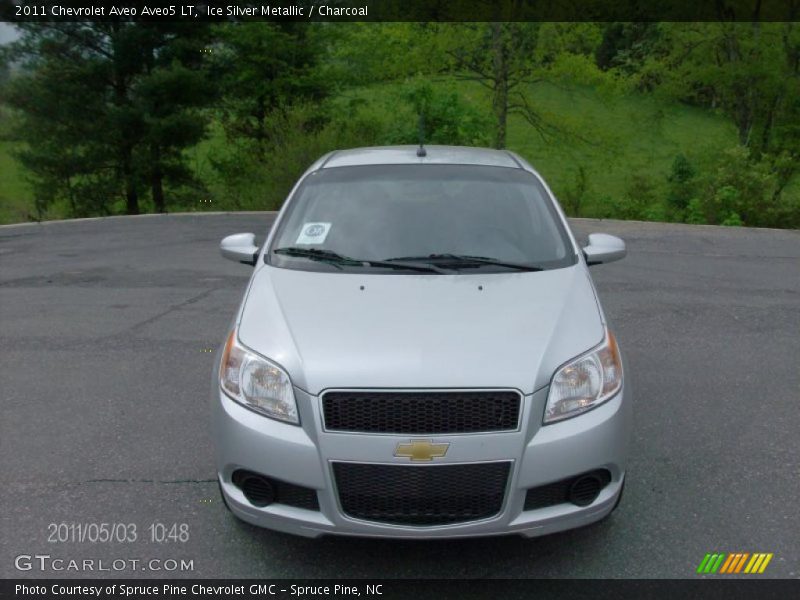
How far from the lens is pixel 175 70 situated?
21.1 metres

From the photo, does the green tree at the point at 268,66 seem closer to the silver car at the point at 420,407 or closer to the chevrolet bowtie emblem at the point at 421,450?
the silver car at the point at 420,407

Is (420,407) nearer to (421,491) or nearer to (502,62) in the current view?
(421,491)

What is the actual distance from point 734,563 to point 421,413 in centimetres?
161

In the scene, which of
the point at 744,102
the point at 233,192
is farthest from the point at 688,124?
the point at 233,192

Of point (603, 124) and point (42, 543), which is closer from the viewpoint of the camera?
point (42, 543)

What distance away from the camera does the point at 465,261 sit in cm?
394

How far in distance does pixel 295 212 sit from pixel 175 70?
18.6 m

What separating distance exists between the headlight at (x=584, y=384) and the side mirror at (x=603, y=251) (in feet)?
4.10

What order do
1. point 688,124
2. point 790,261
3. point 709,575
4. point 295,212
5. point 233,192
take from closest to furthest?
1. point 709,575
2. point 295,212
3. point 790,261
4. point 233,192
5. point 688,124

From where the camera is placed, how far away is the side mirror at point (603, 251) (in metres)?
4.45

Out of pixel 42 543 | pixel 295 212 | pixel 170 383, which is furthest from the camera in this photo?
pixel 170 383

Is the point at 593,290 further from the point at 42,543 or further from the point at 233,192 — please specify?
the point at 233,192

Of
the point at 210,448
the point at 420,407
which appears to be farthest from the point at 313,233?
the point at 420,407

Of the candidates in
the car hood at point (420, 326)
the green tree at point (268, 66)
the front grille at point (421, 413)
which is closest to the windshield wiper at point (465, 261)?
the car hood at point (420, 326)
